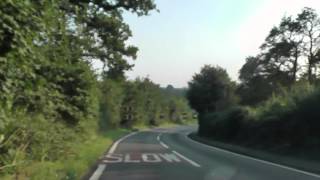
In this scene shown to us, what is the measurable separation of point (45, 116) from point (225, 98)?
177 feet

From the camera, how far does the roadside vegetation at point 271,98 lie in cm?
2997

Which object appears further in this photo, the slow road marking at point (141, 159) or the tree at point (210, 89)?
the tree at point (210, 89)

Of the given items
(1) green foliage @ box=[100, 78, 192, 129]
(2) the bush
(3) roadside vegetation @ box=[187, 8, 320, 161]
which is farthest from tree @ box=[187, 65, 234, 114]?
(1) green foliage @ box=[100, 78, 192, 129]

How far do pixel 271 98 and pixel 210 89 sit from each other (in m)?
25.6

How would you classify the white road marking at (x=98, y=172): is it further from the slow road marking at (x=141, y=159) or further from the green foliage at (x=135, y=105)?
the green foliage at (x=135, y=105)

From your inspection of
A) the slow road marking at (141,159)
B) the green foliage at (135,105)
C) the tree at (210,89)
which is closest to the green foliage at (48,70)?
the slow road marking at (141,159)

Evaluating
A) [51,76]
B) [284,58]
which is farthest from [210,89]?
[51,76]

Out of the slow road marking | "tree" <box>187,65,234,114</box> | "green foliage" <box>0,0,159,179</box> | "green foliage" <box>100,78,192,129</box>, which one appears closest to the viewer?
"green foliage" <box>0,0,159,179</box>

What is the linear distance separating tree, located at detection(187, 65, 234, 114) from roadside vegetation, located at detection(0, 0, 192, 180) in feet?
101

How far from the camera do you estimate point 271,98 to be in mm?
45000

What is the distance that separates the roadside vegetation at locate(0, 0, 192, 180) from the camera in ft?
27.2

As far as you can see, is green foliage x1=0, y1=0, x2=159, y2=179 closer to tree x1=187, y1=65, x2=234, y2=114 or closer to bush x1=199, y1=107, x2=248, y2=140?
bush x1=199, y1=107, x2=248, y2=140

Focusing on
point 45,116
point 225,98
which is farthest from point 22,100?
point 225,98

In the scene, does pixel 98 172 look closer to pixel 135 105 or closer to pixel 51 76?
pixel 51 76
